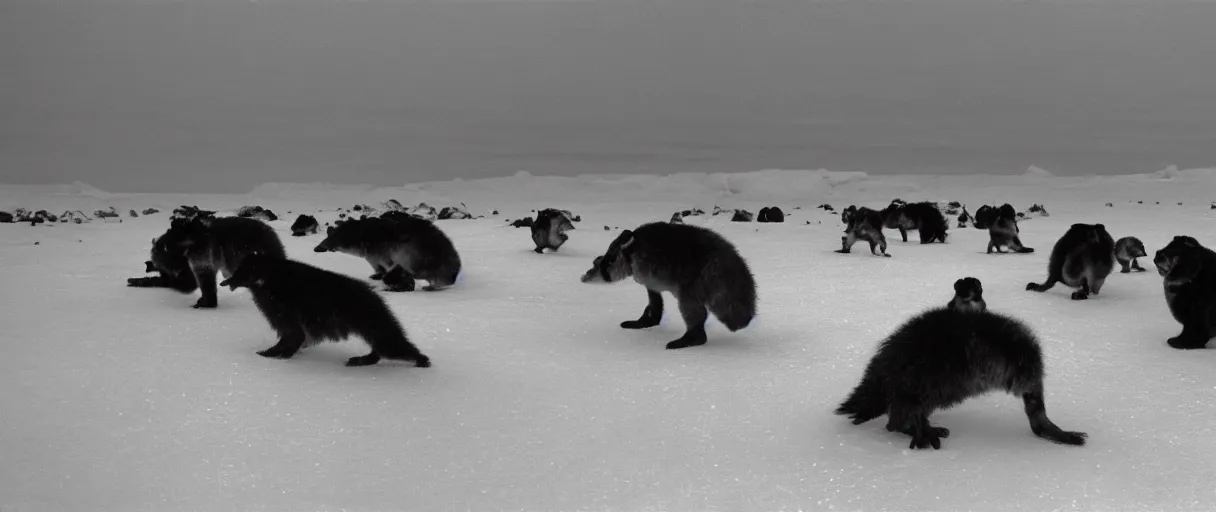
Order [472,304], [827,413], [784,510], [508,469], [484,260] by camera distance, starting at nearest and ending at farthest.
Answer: [784,510]
[508,469]
[827,413]
[472,304]
[484,260]

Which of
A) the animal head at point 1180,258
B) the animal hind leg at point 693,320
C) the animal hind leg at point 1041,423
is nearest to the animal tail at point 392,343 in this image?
the animal hind leg at point 693,320

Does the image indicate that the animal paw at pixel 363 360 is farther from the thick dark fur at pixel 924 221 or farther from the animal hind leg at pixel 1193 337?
the thick dark fur at pixel 924 221

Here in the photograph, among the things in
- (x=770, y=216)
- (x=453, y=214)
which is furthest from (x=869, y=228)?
(x=453, y=214)

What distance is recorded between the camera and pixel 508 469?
404cm

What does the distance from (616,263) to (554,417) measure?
2570 millimetres

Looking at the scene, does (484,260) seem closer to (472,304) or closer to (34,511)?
(472,304)

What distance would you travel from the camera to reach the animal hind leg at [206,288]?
7586 millimetres

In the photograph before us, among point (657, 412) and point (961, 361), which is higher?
point (961, 361)

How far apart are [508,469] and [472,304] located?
4595 millimetres

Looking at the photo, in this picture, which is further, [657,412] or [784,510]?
[657,412]

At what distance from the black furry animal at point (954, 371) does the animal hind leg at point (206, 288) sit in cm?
581

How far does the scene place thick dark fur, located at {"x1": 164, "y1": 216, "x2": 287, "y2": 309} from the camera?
7.64 meters

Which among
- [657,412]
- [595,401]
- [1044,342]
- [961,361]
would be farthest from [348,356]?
[1044,342]

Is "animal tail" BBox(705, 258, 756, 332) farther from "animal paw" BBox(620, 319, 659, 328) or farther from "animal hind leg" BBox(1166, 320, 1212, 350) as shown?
"animal hind leg" BBox(1166, 320, 1212, 350)
